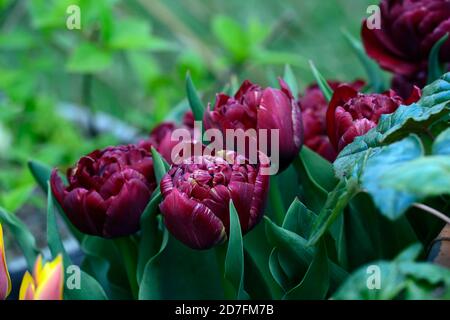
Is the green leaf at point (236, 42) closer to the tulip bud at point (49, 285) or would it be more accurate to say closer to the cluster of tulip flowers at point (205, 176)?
the cluster of tulip flowers at point (205, 176)

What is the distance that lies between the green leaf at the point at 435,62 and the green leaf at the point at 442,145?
22 cm

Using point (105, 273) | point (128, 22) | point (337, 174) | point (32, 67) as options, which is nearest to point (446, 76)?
point (337, 174)

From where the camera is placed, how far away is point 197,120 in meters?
0.59

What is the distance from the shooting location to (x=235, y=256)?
47 cm

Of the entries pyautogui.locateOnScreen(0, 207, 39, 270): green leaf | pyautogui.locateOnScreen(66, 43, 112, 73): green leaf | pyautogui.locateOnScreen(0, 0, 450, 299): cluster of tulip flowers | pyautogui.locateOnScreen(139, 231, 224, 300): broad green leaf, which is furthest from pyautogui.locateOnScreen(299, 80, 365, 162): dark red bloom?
pyautogui.locateOnScreen(66, 43, 112, 73): green leaf

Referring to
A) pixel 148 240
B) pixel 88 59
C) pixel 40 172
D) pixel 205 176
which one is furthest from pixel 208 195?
pixel 88 59

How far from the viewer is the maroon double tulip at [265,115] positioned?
1.61 feet

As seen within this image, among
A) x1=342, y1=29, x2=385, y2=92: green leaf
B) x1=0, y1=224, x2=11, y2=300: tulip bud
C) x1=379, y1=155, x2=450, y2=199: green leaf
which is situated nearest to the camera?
x1=379, y1=155, x2=450, y2=199: green leaf

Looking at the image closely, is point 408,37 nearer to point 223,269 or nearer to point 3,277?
point 223,269

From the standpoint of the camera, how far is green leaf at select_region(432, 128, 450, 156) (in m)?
0.35

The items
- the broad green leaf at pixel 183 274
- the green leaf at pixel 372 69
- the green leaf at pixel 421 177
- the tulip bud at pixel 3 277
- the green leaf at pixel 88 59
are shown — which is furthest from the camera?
the green leaf at pixel 88 59

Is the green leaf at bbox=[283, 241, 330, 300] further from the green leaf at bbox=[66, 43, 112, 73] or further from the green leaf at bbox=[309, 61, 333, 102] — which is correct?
the green leaf at bbox=[66, 43, 112, 73]

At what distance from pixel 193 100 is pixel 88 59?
483 mm

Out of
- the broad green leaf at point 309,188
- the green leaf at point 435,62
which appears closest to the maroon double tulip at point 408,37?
the green leaf at point 435,62
